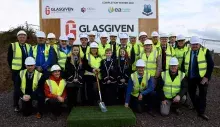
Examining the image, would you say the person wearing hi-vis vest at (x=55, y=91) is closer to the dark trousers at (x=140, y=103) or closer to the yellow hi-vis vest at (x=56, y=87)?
the yellow hi-vis vest at (x=56, y=87)

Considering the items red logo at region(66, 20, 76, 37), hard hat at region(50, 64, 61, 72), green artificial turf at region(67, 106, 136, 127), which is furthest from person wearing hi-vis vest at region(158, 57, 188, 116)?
red logo at region(66, 20, 76, 37)

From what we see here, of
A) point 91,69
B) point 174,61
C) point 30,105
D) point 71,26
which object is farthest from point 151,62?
point 71,26

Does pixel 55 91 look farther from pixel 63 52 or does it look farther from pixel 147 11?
pixel 147 11

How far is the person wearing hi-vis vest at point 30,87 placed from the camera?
848 cm

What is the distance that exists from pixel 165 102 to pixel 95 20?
15.7 feet

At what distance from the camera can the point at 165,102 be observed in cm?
864

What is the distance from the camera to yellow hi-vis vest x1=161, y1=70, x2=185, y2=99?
8.66m

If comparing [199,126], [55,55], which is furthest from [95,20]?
[199,126]

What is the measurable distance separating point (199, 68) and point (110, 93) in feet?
8.42

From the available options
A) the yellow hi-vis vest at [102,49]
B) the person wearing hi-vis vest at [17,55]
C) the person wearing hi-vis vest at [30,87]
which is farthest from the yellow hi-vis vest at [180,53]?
the person wearing hi-vis vest at [17,55]

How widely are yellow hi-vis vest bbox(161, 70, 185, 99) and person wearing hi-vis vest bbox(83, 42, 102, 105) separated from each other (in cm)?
187

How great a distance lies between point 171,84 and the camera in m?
8.68

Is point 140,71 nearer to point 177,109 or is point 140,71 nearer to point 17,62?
point 177,109

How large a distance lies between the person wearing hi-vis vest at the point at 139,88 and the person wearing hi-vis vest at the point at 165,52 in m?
0.71
